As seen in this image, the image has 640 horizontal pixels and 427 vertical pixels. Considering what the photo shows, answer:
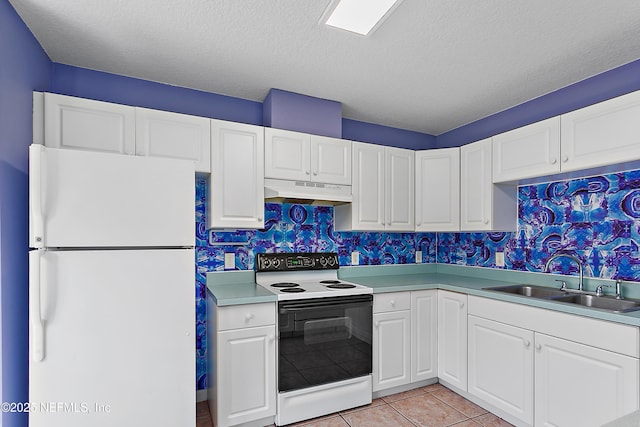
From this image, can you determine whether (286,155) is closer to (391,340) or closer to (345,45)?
(345,45)

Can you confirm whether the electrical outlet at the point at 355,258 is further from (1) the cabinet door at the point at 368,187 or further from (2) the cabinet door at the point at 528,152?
(2) the cabinet door at the point at 528,152

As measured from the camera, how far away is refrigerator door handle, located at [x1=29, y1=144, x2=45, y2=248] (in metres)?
1.49

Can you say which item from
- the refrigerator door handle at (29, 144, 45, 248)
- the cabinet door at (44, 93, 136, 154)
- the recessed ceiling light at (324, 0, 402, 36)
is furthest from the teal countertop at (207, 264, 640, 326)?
the recessed ceiling light at (324, 0, 402, 36)

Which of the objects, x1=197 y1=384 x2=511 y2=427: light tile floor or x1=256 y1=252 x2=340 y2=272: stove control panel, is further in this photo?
x1=256 y1=252 x2=340 y2=272: stove control panel

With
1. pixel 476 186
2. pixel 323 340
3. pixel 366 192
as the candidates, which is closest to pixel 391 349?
pixel 323 340

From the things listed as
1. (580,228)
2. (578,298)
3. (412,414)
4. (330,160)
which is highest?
(330,160)

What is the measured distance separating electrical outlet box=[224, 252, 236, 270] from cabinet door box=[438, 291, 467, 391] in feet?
5.72

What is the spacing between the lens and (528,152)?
247cm

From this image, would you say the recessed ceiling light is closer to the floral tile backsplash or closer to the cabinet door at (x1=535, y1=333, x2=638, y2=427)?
the floral tile backsplash

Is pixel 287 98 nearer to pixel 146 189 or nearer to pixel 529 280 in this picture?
pixel 146 189

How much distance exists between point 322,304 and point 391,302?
0.63 metres

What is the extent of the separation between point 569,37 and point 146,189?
2501 millimetres

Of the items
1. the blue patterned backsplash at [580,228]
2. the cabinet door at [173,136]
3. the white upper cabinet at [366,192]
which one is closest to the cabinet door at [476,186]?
the blue patterned backsplash at [580,228]

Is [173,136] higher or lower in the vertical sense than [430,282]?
higher
